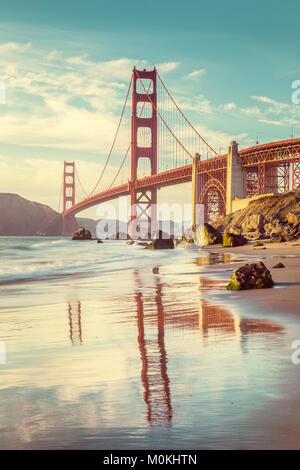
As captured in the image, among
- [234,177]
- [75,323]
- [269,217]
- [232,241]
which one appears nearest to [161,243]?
[232,241]

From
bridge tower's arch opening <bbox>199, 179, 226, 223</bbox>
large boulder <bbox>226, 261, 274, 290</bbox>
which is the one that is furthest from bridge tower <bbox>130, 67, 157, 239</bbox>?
large boulder <bbox>226, 261, 274, 290</bbox>

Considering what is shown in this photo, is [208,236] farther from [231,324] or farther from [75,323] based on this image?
[231,324]

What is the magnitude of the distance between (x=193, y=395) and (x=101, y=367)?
1.15 meters

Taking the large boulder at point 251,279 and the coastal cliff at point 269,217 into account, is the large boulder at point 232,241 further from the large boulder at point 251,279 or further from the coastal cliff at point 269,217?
the large boulder at point 251,279

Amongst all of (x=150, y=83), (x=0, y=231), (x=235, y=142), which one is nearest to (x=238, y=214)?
(x=235, y=142)

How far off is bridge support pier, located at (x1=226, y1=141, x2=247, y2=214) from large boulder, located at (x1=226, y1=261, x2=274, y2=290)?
55652 millimetres

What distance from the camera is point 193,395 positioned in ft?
11.3

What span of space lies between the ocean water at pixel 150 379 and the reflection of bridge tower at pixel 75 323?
0.6 inches

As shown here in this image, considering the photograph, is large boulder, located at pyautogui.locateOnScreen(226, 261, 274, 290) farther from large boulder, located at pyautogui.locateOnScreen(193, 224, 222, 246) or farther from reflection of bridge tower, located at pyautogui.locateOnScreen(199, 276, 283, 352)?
large boulder, located at pyautogui.locateOnScreen(193, 224, 222, 246)

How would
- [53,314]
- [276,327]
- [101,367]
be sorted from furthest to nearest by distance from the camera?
[53,314], [276,327], [101,367]

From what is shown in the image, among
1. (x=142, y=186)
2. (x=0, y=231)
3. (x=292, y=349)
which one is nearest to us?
(x=292, y=349)

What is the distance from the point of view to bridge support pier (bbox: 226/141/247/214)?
65.2 m

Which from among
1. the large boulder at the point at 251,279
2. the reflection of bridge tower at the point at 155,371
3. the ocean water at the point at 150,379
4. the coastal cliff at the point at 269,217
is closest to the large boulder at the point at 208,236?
the coastal cliff at the point at 269,217
